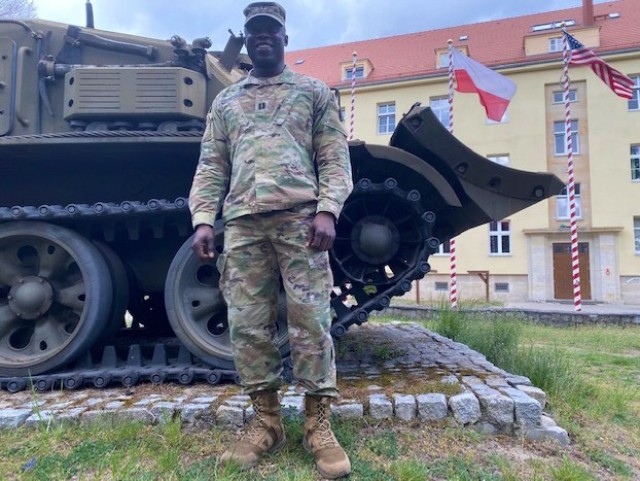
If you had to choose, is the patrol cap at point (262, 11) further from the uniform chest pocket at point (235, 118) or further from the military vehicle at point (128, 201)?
the military vehicle at point (128, 201)

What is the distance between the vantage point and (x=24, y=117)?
13.9ft

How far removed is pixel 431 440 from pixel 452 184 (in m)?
1.97

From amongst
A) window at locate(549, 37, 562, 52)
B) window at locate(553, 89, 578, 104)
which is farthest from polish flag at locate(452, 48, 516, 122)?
window at locate(549, 37, 562, 52)

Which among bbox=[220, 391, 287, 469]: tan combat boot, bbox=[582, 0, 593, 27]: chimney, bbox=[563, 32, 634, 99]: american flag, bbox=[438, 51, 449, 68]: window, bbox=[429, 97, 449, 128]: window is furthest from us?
bbox=[438, 51, 449, 68]: window

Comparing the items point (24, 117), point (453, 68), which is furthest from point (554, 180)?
point (453, 68)

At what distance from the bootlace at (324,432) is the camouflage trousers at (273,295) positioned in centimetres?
10

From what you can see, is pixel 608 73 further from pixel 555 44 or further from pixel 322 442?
pixel 322 442

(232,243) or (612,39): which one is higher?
(612,39)

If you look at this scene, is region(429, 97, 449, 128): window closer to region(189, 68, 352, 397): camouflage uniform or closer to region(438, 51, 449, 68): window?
region(438, 51, 449, 68): window

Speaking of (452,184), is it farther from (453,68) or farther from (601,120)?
(601,120)

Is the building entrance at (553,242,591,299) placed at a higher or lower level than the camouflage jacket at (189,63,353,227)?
lower

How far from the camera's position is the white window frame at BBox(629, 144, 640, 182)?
68.0ft

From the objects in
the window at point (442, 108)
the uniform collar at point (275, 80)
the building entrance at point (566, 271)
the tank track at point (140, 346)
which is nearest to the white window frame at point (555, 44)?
the window at point (442, 108)

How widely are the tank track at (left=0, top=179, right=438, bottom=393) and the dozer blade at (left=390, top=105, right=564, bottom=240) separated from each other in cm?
40
